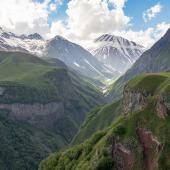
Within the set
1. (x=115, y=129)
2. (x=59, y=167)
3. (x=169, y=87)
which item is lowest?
(x=59, y=167)

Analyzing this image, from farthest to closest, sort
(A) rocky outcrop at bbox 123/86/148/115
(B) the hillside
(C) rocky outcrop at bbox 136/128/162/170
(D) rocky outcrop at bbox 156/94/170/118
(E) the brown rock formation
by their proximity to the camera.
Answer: (A) rocky outcrop at bbox 123/86/148/115, (E) the brown rock formation, (D) rocky outcrop at bbox 156/94/170/118, (B) the hillside, (C) rocky outcrop at bbox 136/128/162/170

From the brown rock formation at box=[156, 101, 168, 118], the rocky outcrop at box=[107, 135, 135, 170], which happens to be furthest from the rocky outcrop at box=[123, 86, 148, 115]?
the rocky outcrop at box=[107, 135, 135, 170]

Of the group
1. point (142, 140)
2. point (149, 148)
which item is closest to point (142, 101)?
point (142, 140)

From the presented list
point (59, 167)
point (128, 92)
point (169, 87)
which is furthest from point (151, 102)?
point (59, 167)

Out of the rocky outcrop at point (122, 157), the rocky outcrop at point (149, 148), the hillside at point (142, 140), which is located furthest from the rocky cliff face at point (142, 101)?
the rocky outcrop at point (122, 157)

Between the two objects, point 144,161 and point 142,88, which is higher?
point 142,88

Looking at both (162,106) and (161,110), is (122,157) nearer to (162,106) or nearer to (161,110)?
(161,110)

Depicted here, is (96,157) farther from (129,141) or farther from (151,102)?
(151,102)

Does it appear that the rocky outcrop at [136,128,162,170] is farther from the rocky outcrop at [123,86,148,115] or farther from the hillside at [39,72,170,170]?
the rocky outcrop at [123,86,148,115]

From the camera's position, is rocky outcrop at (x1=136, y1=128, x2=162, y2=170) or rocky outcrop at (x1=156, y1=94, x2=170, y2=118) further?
rocky outcrop at (x1=156, y1=94, x2=170, y2=118)
